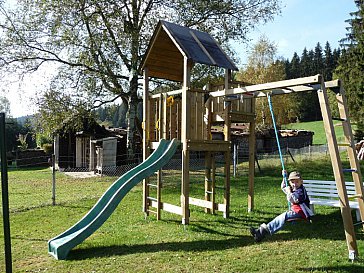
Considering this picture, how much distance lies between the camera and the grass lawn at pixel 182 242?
5.50 meters

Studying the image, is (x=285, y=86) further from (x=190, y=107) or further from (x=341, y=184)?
(x=190, y=107)

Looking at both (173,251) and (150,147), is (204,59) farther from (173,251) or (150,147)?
(173,251)

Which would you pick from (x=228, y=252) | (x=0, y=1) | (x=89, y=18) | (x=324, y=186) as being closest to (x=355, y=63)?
(x=89, y=18)

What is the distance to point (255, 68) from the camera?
38.1m

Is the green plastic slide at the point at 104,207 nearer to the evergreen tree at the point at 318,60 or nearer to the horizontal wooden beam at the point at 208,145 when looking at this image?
the horizontal wooden beam at the point at 208,145

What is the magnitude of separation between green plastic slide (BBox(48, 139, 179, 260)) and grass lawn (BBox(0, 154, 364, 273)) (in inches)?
8.3

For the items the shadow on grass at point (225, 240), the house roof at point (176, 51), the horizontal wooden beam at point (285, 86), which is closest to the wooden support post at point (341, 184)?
the horizontal wooden beam at point (285, 86)

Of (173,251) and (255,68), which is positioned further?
(255,68)

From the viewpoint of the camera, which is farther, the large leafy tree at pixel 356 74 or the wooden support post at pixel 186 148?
the large leafy tree at pixel 356 74

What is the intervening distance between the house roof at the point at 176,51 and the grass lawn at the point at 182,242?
3637 mm

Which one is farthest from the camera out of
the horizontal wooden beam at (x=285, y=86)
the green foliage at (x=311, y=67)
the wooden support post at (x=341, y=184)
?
the green foliage at (x=311, y=67)

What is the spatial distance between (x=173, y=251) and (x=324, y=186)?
14.7 feet

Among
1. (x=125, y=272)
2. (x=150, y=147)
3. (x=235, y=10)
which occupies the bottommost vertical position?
(x=125, y=272)

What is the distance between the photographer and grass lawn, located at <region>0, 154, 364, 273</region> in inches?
216
